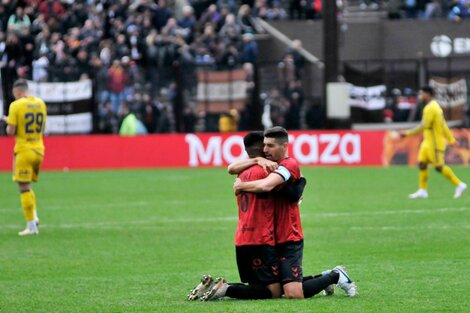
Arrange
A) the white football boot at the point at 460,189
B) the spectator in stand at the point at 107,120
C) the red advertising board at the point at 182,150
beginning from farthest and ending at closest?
the spectator in stand at the point at 107,120 < the red advertising board at the point at 182,150 < the white football boot at the point at 460,189

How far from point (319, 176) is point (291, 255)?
1844 centimetres

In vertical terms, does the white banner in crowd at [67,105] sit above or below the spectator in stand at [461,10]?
below

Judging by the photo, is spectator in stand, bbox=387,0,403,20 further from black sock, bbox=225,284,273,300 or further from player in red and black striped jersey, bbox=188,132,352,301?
black sock, bbox=225,284,273,300

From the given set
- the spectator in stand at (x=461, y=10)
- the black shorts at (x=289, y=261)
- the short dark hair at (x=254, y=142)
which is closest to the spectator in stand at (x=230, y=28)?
the spectator in stand at (x=461, y=10)

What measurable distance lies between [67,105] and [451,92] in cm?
1101

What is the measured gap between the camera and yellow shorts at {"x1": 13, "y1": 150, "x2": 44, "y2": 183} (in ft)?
60.2

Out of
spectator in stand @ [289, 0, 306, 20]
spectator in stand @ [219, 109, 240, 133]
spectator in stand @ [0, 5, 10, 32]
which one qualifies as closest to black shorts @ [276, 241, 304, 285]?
spectator in stand @ [219, 109, 240, 133]

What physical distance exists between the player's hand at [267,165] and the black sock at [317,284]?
1.13 metres

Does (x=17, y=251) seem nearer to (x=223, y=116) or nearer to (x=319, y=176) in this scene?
(x=319, y=176)

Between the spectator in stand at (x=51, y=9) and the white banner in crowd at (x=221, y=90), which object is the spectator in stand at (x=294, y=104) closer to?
the white banner in crowd at (x=221, y=90)

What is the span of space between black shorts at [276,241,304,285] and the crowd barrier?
836 inches

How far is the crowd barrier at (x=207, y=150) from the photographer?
106ft

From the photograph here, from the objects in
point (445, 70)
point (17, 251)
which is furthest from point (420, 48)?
point (17, 251)

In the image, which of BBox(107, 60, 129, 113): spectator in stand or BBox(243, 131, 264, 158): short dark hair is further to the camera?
BBox(107, 60, 129, 113): spectator in stand
